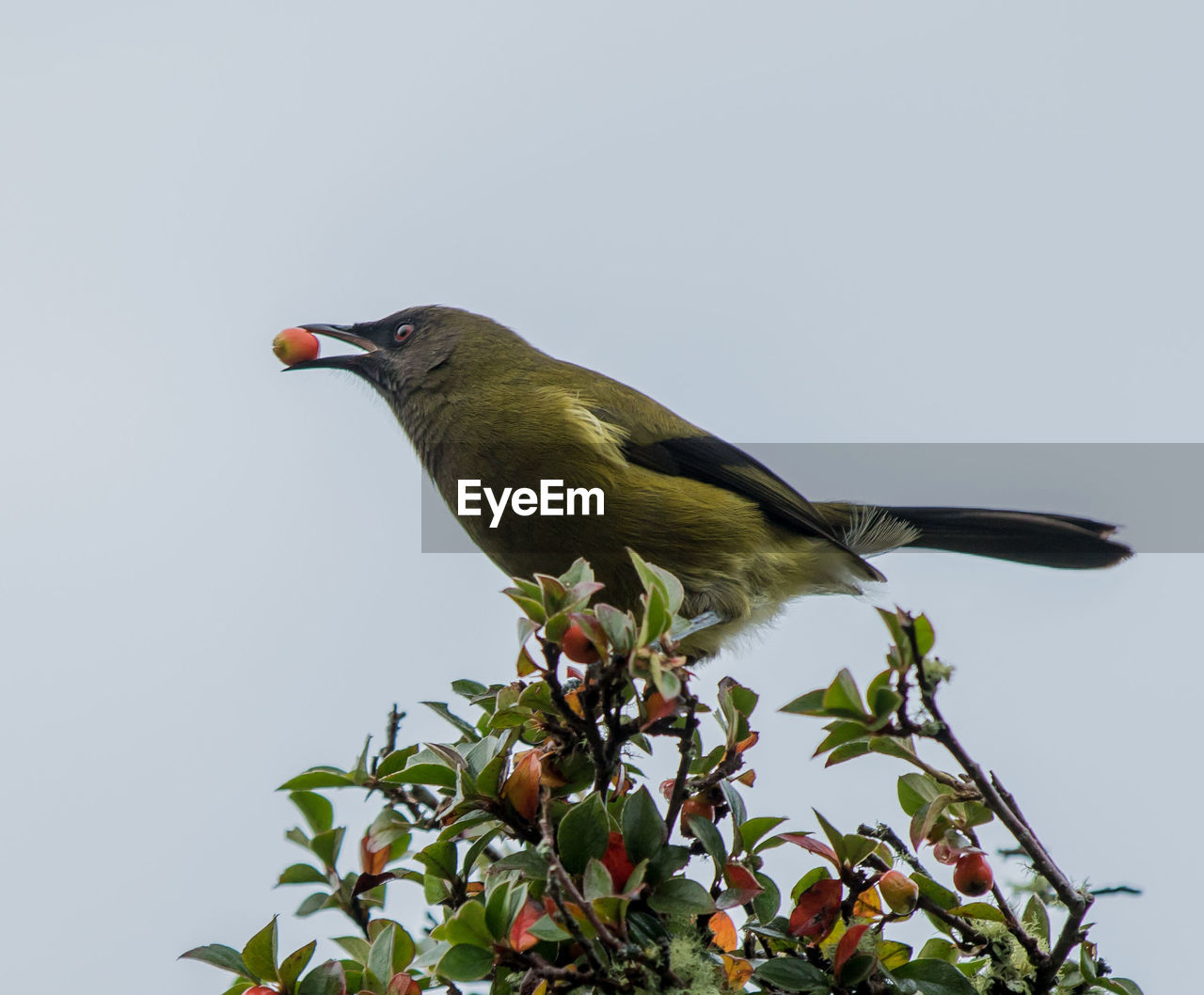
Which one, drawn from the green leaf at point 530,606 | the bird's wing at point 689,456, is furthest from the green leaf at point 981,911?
the bird's wing at point 689,456

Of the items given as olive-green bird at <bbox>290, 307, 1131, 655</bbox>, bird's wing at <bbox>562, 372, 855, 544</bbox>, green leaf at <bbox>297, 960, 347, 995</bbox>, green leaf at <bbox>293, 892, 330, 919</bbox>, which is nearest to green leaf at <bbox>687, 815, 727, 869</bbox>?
green leaf at <bbox>297, 960, 347, 995</bbox>

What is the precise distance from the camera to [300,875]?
2.50m

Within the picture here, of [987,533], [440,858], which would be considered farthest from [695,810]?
[987,533]

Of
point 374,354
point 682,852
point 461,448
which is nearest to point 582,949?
point 682,852

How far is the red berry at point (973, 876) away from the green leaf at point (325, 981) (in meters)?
1.14

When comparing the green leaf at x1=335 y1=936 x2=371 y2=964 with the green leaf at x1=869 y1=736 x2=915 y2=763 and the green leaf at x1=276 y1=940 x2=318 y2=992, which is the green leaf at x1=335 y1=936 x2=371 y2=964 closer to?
Answer: the green leaf at x1=276 y1=940 x2=318 y2=992

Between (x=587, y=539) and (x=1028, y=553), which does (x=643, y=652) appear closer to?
(x=587, y=539)

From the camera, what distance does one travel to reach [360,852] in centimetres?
243

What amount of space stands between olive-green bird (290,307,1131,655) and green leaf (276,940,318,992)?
2028 millimetres

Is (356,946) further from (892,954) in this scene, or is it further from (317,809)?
(892,954)

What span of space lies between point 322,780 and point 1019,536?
3514 mm

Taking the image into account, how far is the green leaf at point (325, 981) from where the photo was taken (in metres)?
2.10

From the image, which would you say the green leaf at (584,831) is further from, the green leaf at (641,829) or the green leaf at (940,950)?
the green leaf at (940,950)

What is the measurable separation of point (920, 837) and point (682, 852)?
0.47m
